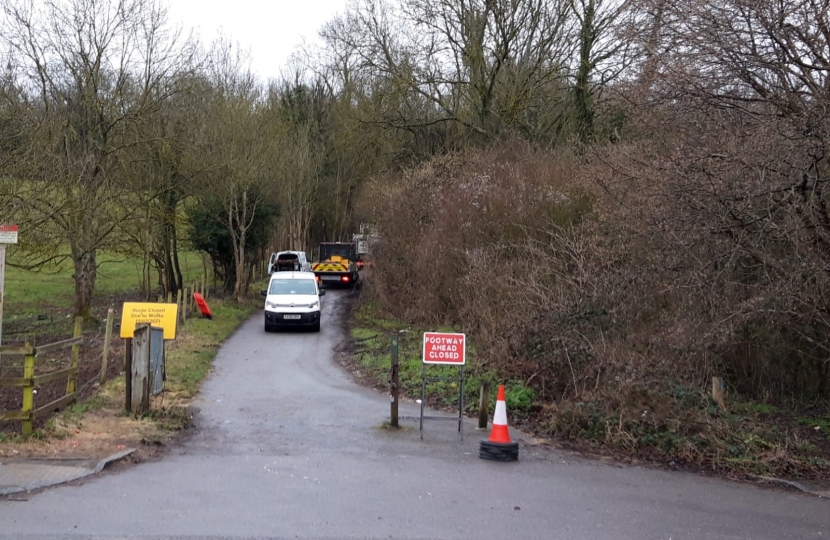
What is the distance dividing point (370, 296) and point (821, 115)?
74.8 feet

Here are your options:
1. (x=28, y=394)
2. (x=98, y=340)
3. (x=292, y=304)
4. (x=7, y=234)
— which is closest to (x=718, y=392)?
(x=28, y=394)

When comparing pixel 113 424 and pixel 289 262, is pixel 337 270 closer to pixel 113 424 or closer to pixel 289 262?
pixel 289 262

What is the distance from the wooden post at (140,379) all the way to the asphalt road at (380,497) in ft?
2.88

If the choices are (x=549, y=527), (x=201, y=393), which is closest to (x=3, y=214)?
(x=201, y=393)

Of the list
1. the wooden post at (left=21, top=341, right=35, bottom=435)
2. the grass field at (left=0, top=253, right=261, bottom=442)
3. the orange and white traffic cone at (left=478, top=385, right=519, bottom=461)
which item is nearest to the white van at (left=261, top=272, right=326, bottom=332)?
the grass field at (left=0, top=253, right=261, bottom=442)

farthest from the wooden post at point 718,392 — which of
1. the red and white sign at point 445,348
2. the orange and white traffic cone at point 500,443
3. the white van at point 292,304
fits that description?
the white van at point 292,304

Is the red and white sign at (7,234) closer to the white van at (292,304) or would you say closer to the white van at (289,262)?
the white van at (292,304)

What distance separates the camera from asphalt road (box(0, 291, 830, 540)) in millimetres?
6219

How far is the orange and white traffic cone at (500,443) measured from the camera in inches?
353

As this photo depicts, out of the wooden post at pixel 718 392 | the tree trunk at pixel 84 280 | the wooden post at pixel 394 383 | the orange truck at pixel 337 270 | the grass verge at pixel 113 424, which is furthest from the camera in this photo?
the orange truck at pixel 337 270

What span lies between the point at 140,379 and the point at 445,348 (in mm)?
4253

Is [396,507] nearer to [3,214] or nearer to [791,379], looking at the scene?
[791,379]

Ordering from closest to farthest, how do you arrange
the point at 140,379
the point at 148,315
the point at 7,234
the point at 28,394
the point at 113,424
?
the point at 28,394 < the point at 113,424 < the point at 7,234 < the point at 140,379 < the point at 148,315

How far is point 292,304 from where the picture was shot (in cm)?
2352
